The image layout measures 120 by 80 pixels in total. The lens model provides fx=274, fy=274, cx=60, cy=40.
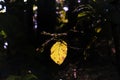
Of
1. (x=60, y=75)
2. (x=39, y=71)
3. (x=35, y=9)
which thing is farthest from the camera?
(x=35, y=9)

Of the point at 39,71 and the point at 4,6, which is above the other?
the point at 4,6

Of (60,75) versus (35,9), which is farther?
(35,9)

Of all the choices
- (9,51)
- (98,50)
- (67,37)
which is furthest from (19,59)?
(98,50)

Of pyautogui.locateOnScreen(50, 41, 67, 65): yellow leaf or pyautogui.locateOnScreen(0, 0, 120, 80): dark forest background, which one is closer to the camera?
pyautogui.locateOnScreen(50, 41, 67, 65): yellow leaf

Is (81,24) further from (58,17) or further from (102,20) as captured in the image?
(58,17)

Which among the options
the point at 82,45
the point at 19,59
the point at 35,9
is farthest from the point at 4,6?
the point at 82,45

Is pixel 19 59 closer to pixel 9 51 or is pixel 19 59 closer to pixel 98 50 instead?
pixel 9 51

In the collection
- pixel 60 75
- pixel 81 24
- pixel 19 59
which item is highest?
pixel 81 24

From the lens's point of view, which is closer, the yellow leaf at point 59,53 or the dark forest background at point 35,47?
the yellow leaf at point 59,53

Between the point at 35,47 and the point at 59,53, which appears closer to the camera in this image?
the point at 59,53

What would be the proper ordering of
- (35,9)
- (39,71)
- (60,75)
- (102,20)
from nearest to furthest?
(102,20), (39,71), (60,75), (35,9)
